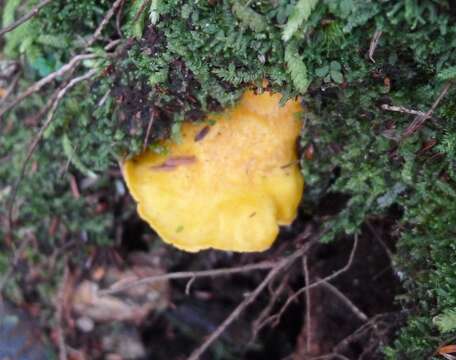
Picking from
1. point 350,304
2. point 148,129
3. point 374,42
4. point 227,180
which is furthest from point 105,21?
point 350,304

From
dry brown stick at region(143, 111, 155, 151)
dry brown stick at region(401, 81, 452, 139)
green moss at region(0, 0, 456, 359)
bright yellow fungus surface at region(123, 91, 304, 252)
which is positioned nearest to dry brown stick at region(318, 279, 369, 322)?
green moss at region(0, 0, 456, 359)

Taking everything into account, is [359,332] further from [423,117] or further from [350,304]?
[423,117]

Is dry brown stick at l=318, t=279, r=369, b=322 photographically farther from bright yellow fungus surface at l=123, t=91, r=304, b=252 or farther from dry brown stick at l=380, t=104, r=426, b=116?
dry brown stick at l=380, t=104, r=426, b=116

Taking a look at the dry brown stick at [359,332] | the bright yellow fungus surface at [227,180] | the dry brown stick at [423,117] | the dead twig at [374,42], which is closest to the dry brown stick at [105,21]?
the bright yellow fungus surface at [227,180]

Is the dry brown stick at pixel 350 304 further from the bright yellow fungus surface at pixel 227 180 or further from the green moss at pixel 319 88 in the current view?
the bright yellow fungus surface at pixel 227 180

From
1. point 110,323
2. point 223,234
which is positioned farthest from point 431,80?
point 110,323

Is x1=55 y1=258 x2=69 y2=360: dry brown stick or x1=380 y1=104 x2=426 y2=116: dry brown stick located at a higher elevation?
x1=380 y1=104 x2=426 y2=116: dry brown stick
